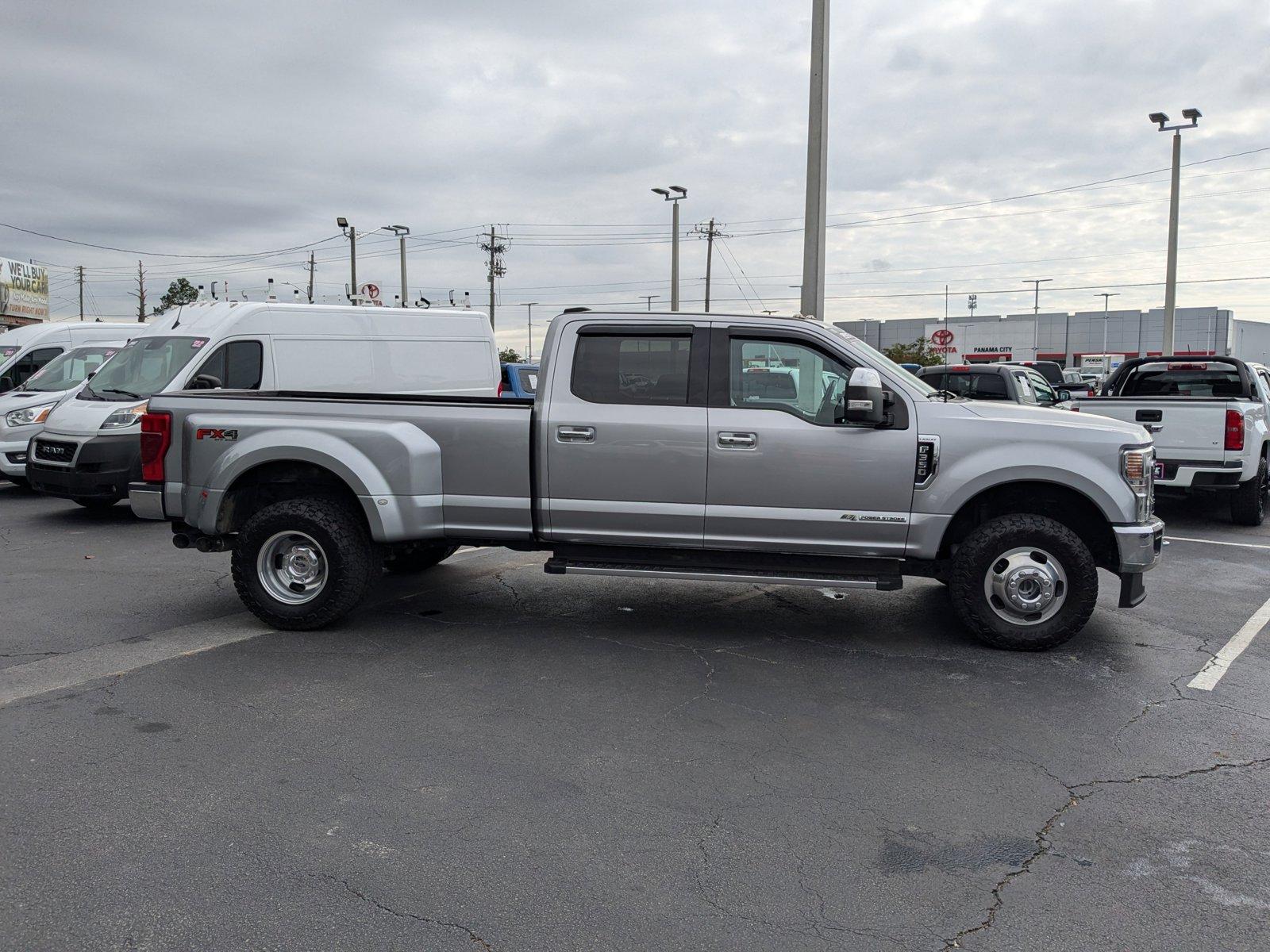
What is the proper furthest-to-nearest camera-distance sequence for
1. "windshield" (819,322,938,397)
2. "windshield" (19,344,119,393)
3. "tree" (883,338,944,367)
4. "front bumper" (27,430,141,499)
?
"tree" (883,338,944,367) < "windshield" (19,344,119,393) < "front bumper" (27,430,141,499) < "windshield" (819,322,938,397)

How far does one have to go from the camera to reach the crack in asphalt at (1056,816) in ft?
10.2

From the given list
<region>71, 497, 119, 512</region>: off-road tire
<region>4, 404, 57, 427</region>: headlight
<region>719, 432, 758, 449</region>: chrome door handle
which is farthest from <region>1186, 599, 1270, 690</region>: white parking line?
<region>4, 404, 57, 427</region>: headlight

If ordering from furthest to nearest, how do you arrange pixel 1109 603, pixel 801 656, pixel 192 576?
1. pixel 192 576
2. pixel 1109 603
3. pixel 801 656

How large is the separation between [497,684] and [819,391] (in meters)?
2.66

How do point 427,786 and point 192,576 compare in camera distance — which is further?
point 192,576

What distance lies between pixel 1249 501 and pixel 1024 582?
7046mm

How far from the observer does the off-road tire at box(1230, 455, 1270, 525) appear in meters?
11.2

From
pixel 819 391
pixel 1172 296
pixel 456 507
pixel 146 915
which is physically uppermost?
pixel 1172 296

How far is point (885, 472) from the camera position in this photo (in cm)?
600

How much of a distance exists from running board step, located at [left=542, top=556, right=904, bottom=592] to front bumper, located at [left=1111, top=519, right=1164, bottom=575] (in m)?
1.31

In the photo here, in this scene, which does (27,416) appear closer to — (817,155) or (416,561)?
(416,561)

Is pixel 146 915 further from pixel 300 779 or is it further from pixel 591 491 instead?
pixel 591 491

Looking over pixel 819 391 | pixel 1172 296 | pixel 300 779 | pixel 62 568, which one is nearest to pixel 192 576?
pixel 62 568

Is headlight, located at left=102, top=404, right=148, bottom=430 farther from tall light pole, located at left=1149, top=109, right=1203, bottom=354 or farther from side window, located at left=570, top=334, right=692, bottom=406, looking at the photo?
tall light pole, located at left=1149, top=109, right=1203, bottom=354
